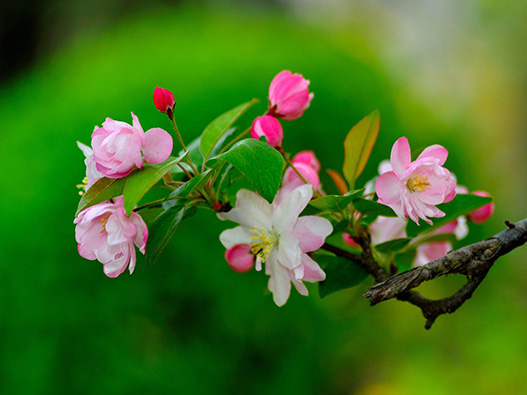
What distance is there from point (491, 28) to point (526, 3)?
306 millimetres

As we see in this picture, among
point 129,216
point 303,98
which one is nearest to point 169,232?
point 129,216

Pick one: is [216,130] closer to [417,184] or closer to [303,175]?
[303,175]

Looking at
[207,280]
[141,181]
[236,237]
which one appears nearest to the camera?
[141,181]

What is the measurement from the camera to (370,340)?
1.86 meters

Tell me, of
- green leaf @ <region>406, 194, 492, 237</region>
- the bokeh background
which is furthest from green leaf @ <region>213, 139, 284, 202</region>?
the bokeh background

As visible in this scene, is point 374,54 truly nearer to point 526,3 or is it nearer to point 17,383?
point 17,383

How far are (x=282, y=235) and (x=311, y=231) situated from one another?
3cm

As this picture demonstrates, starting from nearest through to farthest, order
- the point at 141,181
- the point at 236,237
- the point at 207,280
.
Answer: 1. the point at 141,181
2. the point at 236,237
3. the point at 207,280

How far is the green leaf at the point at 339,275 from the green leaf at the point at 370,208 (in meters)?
0.07

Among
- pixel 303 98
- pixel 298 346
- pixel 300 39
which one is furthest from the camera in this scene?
pixel 300 39

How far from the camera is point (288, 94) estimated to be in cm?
56

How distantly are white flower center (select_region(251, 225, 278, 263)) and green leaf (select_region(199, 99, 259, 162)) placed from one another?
0.09 m

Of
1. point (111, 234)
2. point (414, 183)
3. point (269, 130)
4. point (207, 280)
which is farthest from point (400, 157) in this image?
point (207, 280)

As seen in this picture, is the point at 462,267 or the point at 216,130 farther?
the point at 216,130
